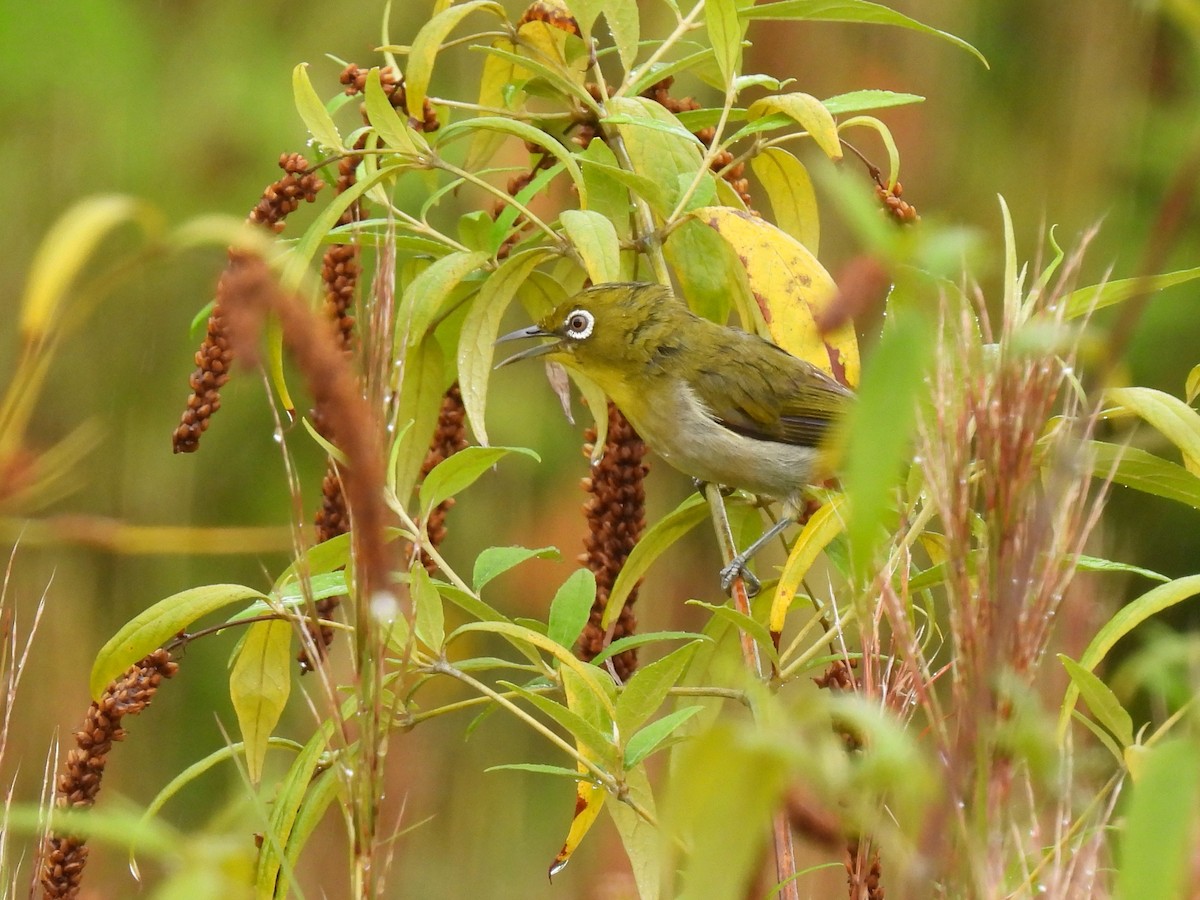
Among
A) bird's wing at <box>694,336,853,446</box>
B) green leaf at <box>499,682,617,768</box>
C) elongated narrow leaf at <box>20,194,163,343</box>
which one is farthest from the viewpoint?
bird's wing at <box>694,336,853,446</box>

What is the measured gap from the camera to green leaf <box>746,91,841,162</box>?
1885mm

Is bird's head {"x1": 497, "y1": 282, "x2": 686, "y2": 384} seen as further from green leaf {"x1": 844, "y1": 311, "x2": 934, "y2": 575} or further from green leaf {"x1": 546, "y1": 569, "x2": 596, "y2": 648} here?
green leaf {"x1": 844, "y1": 311, "x2": 934, "y2": 575}

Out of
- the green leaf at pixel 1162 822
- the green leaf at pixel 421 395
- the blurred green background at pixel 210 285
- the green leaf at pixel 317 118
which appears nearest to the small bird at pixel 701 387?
the green leaf at pixel 421 395

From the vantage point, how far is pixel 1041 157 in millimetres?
6402

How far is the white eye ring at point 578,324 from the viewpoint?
3.12 meters

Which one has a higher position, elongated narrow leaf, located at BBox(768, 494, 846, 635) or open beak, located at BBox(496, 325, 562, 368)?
elongated narrow leaf, located at BBox(768, 494, 846, 635)

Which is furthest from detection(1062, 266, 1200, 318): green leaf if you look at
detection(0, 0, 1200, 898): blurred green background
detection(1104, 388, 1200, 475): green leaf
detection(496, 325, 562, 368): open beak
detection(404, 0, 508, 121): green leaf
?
detection(0, 0, 1200, 898): blurred green background

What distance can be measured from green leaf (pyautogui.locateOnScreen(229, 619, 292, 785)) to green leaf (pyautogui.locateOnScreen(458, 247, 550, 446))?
0.39 m

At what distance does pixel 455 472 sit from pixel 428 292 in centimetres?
25

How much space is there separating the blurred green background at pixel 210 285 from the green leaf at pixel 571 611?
12.5 feet

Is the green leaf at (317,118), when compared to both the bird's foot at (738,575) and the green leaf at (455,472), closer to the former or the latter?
the green leaf at (455,472)

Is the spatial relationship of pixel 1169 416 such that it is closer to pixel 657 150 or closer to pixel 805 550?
pixel 805 550

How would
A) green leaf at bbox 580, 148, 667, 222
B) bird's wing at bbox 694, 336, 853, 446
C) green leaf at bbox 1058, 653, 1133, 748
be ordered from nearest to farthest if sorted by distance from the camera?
green leaf at bbox 1058, 653, 1133, 748, green leaf at bbox 580, 148, 667, 222, bird's wing at bbox 694, 336, 853, 446

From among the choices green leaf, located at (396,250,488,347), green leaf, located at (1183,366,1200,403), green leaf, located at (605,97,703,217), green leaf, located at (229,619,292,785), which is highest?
green leaf, located at (605,97,703,217)
